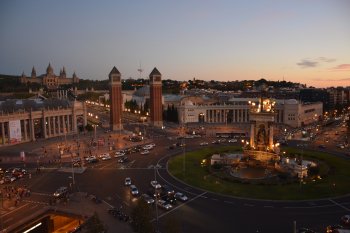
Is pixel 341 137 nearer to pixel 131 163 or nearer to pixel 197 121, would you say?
pixel 197 121

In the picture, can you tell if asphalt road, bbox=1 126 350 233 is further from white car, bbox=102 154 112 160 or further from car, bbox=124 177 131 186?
white car, bbox=102 154 112 160

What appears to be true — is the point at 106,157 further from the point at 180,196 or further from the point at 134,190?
the point at 180,196

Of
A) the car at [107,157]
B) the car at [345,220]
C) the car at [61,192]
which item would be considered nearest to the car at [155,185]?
the car at [61,192]

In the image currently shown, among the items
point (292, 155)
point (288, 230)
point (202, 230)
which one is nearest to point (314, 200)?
point (288, 230)

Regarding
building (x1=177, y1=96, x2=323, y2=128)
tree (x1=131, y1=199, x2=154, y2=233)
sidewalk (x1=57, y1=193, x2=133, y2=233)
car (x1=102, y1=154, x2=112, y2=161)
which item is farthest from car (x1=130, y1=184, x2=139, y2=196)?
building (x1=177, y1=96, x2=323, y2=128)

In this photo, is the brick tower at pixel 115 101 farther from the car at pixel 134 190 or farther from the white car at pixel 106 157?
the car at pixel 134 190

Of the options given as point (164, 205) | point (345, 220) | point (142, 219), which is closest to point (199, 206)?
point (164, 205)
